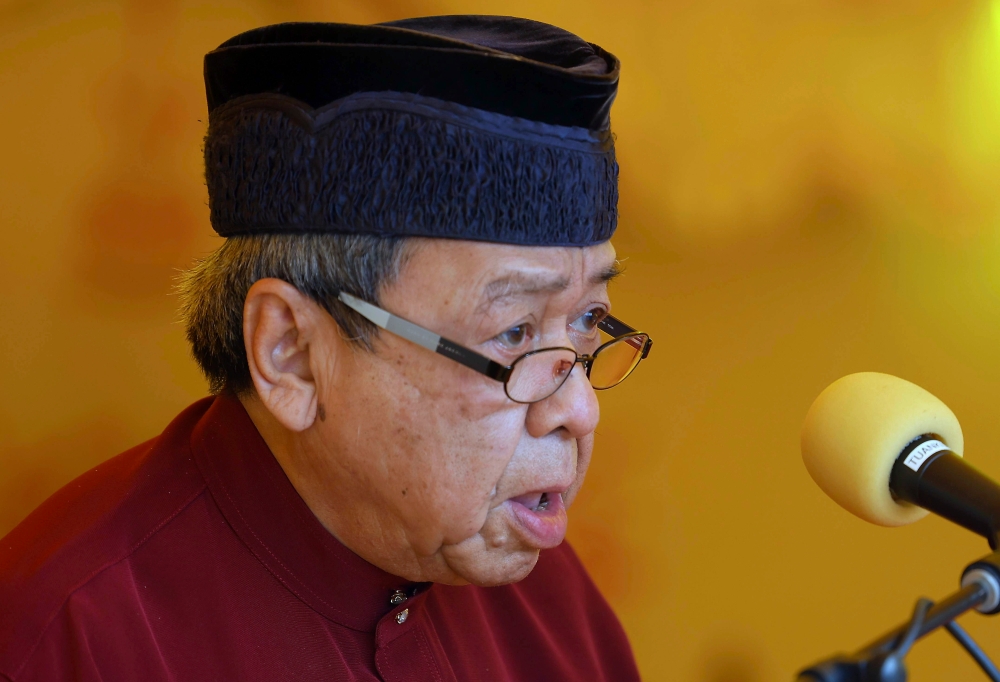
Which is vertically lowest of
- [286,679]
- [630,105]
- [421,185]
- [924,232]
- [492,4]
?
[924,232]

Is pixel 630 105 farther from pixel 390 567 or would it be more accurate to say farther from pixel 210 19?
pixel 390 567

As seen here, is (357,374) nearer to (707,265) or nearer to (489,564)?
(489,564)

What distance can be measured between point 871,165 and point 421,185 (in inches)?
53.8

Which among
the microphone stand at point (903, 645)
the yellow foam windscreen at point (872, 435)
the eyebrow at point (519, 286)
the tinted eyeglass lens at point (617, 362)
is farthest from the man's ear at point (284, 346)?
the microphone stand at point (903, 645)

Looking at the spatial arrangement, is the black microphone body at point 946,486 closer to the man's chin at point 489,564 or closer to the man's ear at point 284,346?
the man's chin at point 489,564

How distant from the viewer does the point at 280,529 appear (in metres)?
1.40

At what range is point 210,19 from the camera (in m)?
1.98

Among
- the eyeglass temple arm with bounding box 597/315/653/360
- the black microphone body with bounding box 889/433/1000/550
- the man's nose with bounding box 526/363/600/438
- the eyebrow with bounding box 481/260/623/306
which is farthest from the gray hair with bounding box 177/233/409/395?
the black microphone body with bounding box 889/433/1000/550

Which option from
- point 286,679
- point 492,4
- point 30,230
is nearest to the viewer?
point 286,679

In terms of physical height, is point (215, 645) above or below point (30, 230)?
below

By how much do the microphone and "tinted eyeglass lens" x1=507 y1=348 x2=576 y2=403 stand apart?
359mm

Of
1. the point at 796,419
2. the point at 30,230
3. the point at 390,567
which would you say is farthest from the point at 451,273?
the point at 796,419

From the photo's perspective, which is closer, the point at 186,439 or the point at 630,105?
the point at 186,439

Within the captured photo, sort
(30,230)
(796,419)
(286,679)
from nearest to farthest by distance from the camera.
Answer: (286,679), (30,230), (796,419)
